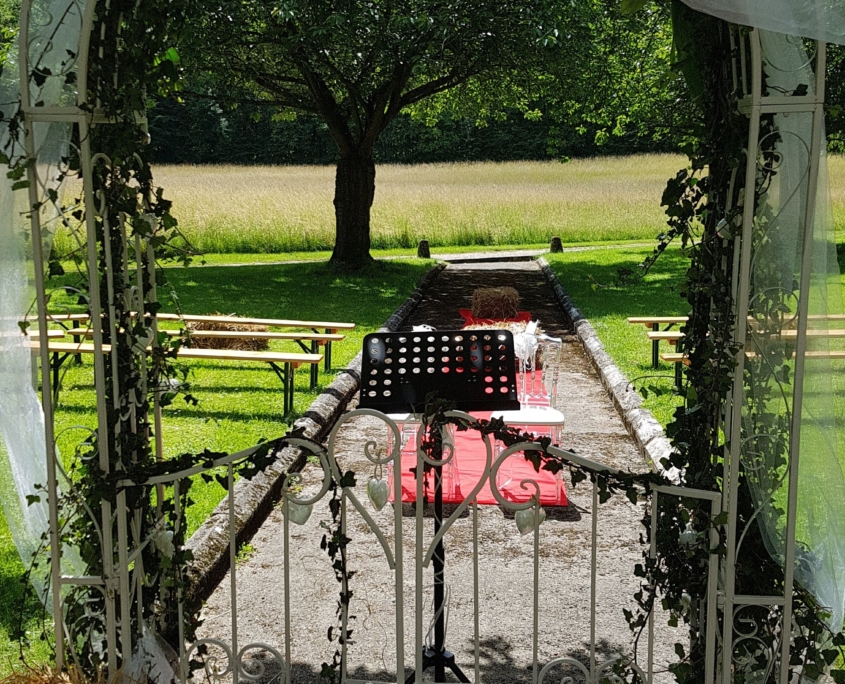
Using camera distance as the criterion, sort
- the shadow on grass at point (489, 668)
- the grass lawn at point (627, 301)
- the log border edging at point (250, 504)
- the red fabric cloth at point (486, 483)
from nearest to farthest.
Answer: the shadow on grass at point (489, 668) < the log border edging at point (250, 504) < the red fabric cloth at point (486, 483) < the grass lawn at point (627, 301)

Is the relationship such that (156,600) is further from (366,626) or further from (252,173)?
(252,173)

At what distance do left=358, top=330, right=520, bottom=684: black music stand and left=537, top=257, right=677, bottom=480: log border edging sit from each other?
699 millimetres

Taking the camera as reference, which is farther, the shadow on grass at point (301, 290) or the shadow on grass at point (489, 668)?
the shadow on grass at point (301, 290)

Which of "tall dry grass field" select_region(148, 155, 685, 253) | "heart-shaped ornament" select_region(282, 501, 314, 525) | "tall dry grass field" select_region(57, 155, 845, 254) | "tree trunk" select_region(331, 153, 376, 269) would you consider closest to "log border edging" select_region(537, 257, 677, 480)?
"heart-shaped ornament" select_region(282, 501, 314, 525)

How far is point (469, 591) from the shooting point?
5.10 m

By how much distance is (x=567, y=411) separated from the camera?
29.1ft

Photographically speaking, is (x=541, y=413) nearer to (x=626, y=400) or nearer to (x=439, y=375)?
(x=626, y=400)

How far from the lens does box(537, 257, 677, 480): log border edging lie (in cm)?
689

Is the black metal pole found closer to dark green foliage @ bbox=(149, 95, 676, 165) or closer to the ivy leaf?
the ivy leaf

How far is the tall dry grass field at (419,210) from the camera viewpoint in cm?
2309

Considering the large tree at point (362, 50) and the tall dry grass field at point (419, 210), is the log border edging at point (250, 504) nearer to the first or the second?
the large tree at point (362, 50)

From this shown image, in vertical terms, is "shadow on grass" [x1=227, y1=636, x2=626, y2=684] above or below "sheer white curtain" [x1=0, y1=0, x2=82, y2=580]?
below

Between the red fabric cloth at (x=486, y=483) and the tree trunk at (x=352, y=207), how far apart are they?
1125cm

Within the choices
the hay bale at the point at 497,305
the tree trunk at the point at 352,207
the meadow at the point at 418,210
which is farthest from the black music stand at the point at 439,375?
the meadow at the point at 418,210
